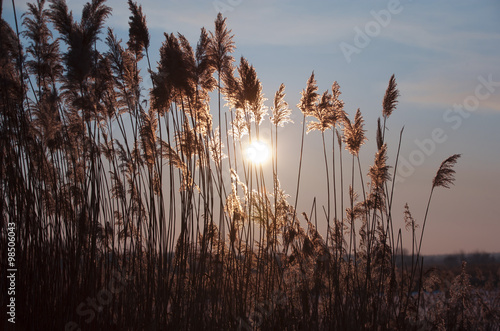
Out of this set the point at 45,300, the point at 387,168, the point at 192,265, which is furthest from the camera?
the point at 387,168

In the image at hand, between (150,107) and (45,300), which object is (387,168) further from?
(45,300)

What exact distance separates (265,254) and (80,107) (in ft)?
7.91

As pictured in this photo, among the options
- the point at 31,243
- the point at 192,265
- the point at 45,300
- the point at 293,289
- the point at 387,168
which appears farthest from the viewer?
the point at 387,168

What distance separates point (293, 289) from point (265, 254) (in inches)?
22.6

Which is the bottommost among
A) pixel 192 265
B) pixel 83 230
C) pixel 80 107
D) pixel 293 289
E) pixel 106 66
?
pixel 293 289

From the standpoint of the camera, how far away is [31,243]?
4020 mm

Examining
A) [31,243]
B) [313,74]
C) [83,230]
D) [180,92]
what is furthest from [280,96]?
[31,243]

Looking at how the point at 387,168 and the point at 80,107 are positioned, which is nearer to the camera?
the point at 80,107

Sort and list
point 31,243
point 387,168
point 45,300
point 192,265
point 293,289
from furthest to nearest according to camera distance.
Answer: point 387,168
point 293,289
point 192,265
point 31,243
point 45,300

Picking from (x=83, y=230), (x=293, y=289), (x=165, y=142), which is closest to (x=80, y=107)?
(x=165, y=142)

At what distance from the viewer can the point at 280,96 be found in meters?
4.99

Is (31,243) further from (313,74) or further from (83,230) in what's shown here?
(313,74)

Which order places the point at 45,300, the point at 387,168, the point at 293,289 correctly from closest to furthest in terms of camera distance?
the point at 45,300 < the point at 293,289 < the point at 387,168

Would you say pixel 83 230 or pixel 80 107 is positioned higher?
pixel 80 107
